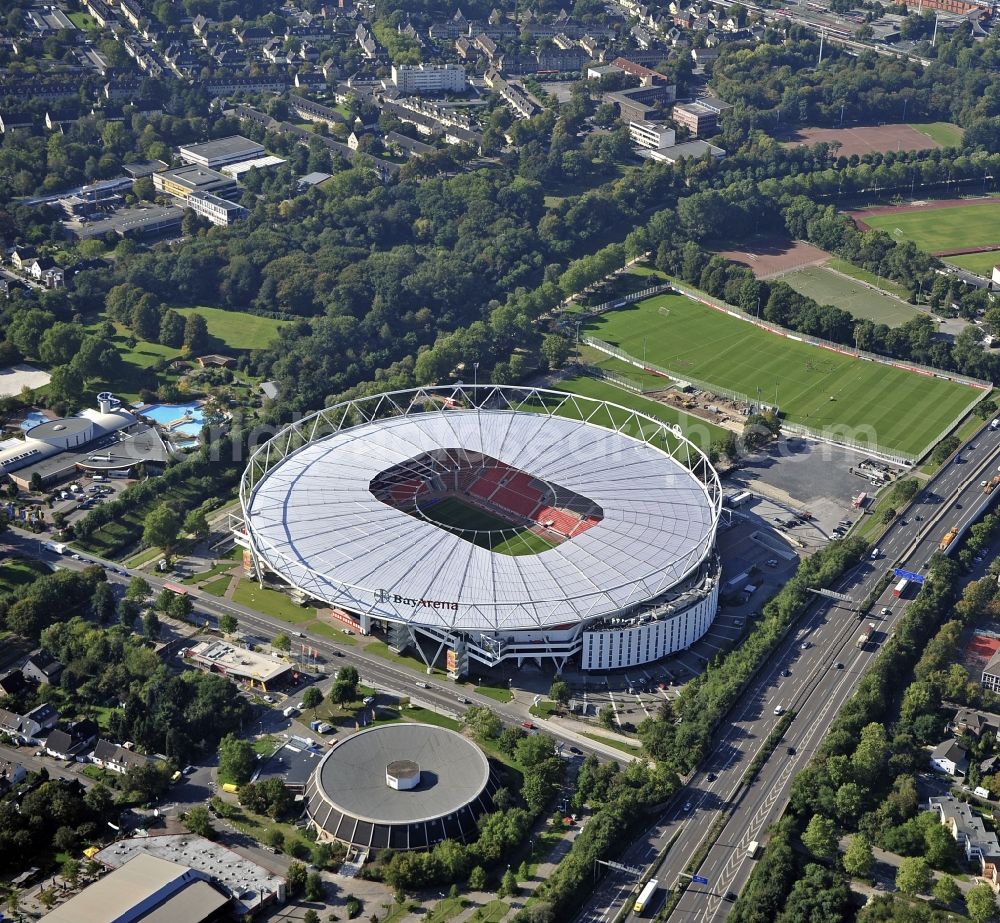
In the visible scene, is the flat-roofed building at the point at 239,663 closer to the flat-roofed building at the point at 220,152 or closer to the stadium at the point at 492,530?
the stadium at the point at 492,530

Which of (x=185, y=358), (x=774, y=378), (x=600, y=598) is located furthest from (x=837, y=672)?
(x=185, y=358)

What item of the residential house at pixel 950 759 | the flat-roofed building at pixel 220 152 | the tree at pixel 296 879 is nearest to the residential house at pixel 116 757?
the tree at pixel 296 879

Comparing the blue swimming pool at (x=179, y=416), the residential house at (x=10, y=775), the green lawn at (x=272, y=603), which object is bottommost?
the residential house at (x=10, y=775)

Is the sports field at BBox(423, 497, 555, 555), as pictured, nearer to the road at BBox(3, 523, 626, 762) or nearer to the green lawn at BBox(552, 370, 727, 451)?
the road at BBox(3, 523, 626, 762)

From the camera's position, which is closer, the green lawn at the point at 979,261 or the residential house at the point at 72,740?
the residential house at the point at 72,740

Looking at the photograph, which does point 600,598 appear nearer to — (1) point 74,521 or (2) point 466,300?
(1) point 74,521

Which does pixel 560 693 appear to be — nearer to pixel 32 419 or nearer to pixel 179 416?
pixel 179 416
